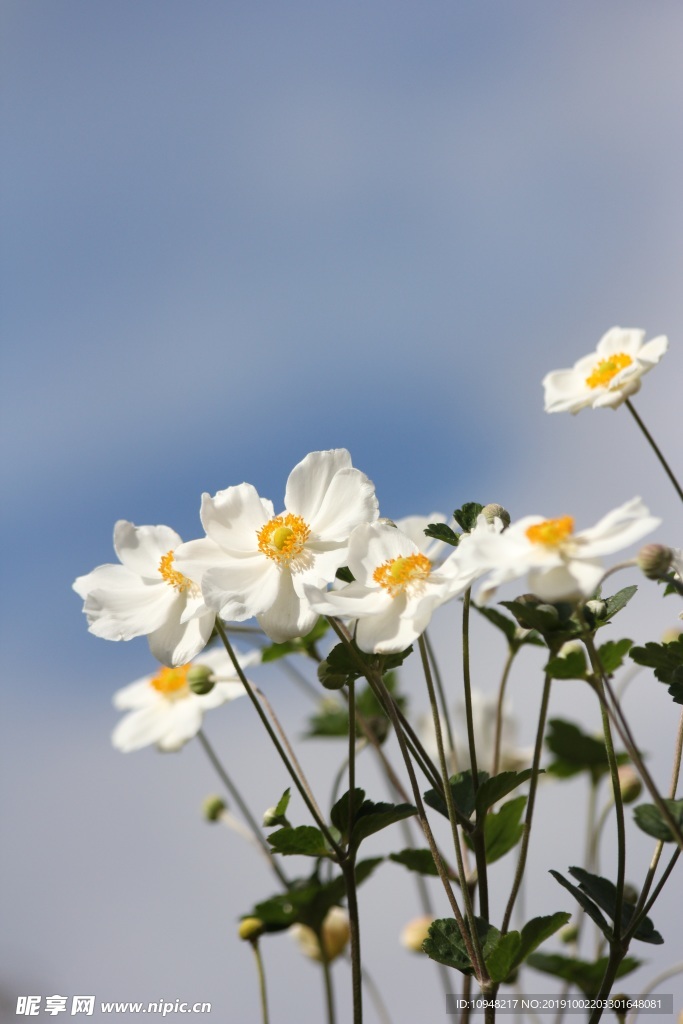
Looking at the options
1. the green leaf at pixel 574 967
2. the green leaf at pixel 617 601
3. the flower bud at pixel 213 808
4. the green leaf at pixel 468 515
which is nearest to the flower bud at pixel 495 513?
the green leaf at pixel 468 515

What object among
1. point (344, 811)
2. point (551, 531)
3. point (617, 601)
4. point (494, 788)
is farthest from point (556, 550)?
point (344, 811)

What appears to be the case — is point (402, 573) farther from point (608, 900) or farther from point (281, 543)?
point (608, 900)

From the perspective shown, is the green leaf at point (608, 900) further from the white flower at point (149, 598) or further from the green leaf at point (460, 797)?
the white flower at point (149, 598)

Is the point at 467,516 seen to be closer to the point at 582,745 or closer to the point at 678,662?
the point at 678,662

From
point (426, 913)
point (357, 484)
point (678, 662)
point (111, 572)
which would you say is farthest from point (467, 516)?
point (426, 913)

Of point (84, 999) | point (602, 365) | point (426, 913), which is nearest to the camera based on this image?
point (602, 365)

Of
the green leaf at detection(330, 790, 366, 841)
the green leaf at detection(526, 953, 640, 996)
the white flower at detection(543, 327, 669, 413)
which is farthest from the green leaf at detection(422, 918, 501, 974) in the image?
the white flower at detection(543, 327, 669, 413)

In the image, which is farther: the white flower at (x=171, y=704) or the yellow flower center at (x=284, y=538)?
the white flower at (x=171, y=704)
